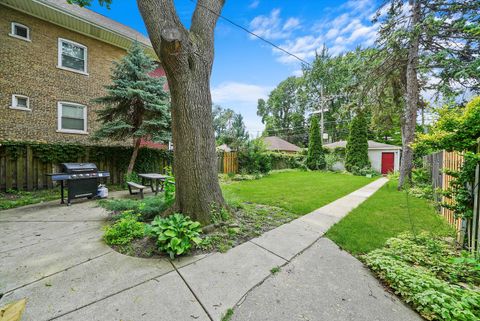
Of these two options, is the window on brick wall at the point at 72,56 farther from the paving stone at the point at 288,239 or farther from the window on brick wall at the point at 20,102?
the paving stone at the point at 288,239

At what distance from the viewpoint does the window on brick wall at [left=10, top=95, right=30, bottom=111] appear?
779cm

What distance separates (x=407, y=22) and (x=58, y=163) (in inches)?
592

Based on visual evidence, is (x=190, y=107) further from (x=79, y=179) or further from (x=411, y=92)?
(x=411, y=92)

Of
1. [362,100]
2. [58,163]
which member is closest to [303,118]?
[362,100]

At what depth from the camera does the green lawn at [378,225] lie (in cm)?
314

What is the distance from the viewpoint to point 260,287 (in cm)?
201

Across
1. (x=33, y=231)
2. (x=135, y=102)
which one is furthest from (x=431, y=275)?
(x=135, y=102)

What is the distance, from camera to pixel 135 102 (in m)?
7.86

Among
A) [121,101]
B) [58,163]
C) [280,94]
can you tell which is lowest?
[58,163]

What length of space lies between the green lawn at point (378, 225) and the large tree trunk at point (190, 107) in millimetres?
2293

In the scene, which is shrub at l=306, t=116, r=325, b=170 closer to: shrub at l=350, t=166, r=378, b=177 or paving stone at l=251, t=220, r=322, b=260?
shrub at l=350, t=166, r=378, b=177

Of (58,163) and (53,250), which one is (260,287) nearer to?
(53,250)

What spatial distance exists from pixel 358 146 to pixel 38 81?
69.2 feet

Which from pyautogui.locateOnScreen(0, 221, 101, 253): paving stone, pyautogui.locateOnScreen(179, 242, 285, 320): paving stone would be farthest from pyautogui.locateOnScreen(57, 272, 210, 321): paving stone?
pyautogui.locateOnScreen(0, 221, 101, 253): paving stone
